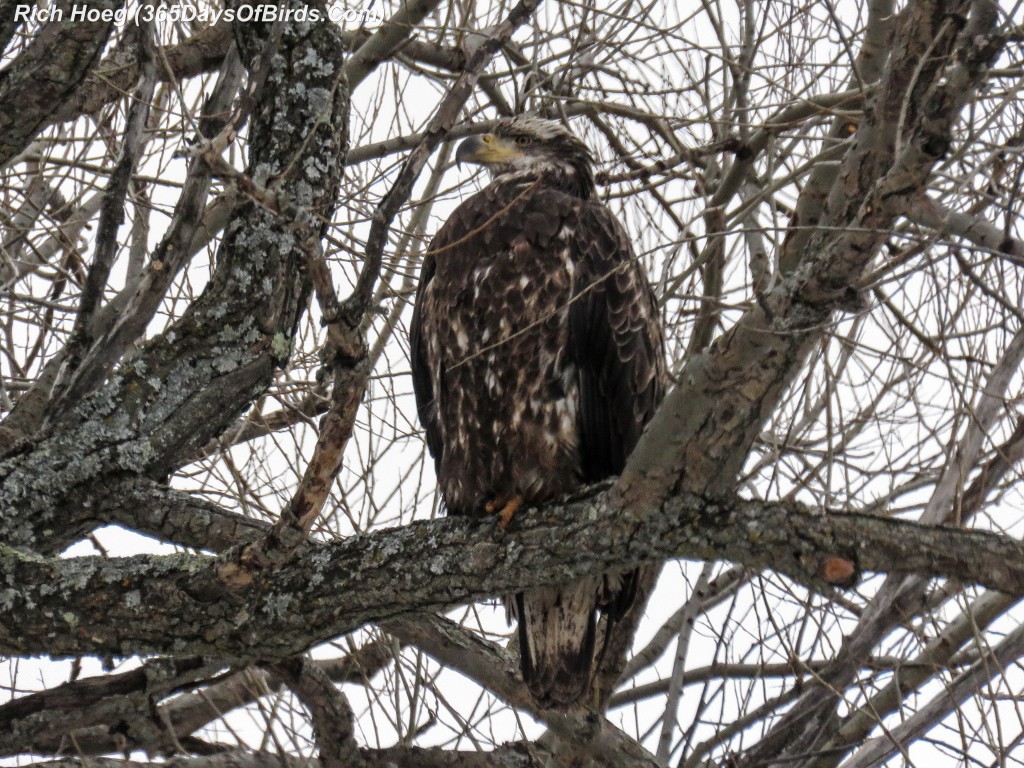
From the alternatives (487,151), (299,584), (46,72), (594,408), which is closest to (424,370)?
(594,408)

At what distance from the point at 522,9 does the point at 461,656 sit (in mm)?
1996

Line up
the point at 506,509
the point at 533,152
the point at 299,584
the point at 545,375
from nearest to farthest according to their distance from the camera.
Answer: the point at 299,584 → the point at 506,509 → the point at 545,375 → the point at 533,152

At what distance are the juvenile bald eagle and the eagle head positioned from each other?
0.43 metres

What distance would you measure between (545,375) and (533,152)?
3.89 feet

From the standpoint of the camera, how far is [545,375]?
3.82m

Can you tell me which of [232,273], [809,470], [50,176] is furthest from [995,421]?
[50,176]

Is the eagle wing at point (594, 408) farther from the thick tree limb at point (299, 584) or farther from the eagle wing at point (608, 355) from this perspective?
the thick tree limb at point (299, 584)

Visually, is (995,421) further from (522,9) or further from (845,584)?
(522,9)

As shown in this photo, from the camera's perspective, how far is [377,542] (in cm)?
323

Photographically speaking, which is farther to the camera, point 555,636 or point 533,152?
point 533,152

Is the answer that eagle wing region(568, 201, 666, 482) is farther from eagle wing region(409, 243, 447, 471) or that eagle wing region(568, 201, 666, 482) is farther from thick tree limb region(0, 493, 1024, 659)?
thick tree limb region(0, 493, 1024, 659)

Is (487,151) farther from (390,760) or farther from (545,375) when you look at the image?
(390,760)

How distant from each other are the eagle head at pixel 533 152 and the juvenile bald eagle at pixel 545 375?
1.40 ft

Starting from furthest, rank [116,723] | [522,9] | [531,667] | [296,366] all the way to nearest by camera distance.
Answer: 1. [296,366]
2. [531,667]
3. [116,723]
4. [522,9]
